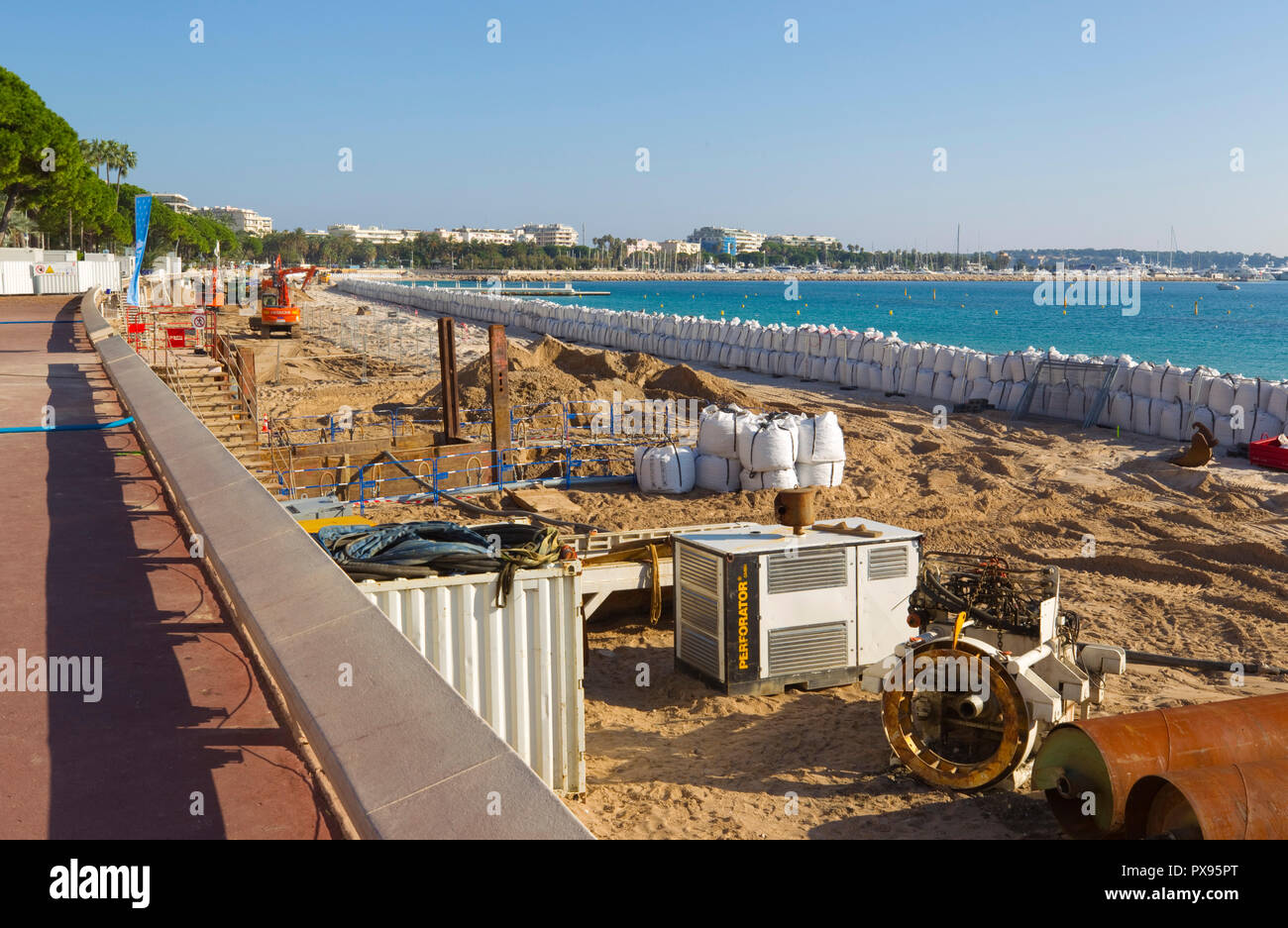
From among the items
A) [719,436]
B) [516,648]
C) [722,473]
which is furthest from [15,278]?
[516,648]

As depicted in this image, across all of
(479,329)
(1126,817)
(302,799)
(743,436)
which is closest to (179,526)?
(302,799)

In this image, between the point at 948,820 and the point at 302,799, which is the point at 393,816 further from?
the point at 948,820

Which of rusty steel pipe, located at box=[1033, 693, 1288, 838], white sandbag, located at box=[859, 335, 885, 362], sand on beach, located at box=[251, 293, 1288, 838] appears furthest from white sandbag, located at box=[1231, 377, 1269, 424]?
rusty steel pipe, located at box=[1033, 693, 1288, 838]

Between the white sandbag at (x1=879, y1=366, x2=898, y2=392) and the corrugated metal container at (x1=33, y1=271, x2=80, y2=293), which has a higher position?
the corrugated metal container at (x1=33, y1=271, x2=80, y2=293)

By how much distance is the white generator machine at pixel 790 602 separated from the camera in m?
9.70

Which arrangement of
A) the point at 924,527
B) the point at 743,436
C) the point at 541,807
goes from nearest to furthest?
the point at 541,807 → the point at 924,527 → the point at 743,436

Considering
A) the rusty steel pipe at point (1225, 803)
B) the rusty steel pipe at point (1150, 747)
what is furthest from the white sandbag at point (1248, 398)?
the rusty steel pipe at point (1225, 803)

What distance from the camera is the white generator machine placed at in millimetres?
9695

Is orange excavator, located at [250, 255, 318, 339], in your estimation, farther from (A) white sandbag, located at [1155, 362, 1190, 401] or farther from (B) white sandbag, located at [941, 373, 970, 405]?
(A) white sandbag, located at [1155, 362, 1190, 401]

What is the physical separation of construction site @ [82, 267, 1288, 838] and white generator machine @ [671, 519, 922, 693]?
3 centimetres

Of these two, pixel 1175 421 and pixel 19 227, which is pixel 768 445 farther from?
pixel 19 227

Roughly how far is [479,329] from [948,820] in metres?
49.3

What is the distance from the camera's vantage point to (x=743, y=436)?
17812 mm
